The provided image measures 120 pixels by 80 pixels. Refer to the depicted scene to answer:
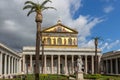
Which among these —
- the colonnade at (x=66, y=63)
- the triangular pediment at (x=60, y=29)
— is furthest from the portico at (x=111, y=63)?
the triangular pediment at (x=60, y=29)

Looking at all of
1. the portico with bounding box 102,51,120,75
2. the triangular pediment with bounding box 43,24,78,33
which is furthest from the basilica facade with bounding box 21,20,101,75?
the portico with bounding box 102,51,120,75

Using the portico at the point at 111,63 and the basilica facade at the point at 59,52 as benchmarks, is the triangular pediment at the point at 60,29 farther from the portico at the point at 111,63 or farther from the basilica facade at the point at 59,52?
the portico at the point at 111,63

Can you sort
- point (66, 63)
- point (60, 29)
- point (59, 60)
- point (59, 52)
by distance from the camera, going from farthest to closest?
point (60, 29), point (59, 52), point (66, 63), point (59, 60)

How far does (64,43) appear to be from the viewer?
3797 inches

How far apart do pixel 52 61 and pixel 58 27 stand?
10.8m

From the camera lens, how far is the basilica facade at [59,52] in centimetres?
9312

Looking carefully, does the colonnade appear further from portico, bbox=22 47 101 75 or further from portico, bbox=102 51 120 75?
portico, bbox=102 51 120 75

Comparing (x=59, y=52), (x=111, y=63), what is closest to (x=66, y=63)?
(x=59, y=52)

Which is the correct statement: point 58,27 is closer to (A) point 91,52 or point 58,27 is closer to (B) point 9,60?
(A) point 91,52

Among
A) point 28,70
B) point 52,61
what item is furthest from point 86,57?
point 28,70

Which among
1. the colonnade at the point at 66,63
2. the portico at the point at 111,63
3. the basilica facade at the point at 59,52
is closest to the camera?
the portico at the point at 111,63

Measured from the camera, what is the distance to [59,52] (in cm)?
9356

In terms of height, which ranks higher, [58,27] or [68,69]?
[58,27]

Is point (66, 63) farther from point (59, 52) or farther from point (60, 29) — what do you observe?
point (60, 29)
